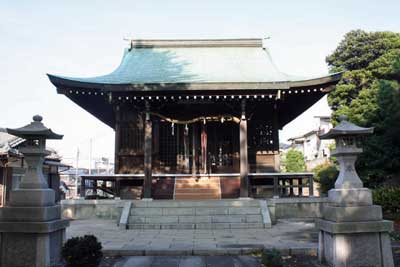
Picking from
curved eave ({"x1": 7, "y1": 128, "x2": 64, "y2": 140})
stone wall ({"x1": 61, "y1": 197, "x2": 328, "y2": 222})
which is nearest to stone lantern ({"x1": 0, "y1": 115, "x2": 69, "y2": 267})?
curved eave ({"x1": 7, "y1": 128, "x2": 64, "y2": 140})

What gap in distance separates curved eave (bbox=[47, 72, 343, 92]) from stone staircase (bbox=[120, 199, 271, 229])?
394 centimetres

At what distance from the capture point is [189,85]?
11859 millimetres

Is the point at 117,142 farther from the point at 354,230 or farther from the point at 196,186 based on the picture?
the point at 354,230

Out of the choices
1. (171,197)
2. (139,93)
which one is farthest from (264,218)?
(139,93)

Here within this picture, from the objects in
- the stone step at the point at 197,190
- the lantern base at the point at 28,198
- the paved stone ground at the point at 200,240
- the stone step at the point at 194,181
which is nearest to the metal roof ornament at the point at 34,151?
the lantern base at the point at 28,198

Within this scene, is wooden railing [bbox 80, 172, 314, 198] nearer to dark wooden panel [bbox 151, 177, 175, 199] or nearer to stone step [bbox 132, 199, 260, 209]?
dark wooden panel [bbox 151, 177, 175, 199]

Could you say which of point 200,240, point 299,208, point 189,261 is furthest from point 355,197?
point 299,208

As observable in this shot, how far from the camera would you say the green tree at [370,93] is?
13.3 meters

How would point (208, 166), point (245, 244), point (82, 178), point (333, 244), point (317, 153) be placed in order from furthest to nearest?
1. point (317, 153)
2. point (208, 166)
3. point (82, 178)
4. point (245, 244)
5. point (333, 244)

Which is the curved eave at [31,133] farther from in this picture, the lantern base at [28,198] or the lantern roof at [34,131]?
the lantern base at [28,198]

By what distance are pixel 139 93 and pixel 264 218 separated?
6.09 m

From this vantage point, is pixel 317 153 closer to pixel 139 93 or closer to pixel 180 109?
pixel 180 109

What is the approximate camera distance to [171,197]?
13.4 metres

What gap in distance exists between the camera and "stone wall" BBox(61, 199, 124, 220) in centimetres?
1259
